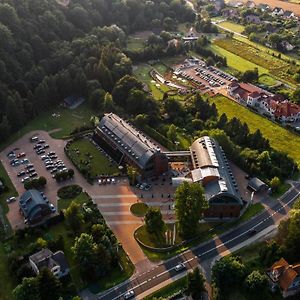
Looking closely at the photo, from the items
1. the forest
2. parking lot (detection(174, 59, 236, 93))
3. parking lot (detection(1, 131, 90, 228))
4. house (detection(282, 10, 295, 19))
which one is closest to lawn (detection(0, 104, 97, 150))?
the forest

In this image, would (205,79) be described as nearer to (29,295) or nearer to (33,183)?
(33,183)

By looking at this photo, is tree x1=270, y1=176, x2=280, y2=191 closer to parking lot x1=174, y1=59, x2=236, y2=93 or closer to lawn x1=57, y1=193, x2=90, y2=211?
lawn x1=57, y1=193, x2=90, y2=211

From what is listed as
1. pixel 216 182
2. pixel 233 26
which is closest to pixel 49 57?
pixel 216 182

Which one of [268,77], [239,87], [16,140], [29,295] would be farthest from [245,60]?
[29,295]

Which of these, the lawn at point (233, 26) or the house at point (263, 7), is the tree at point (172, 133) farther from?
the house at point (263, 7)

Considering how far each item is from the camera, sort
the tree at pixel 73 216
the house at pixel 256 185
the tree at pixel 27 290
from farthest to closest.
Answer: the house at pixel 256 185, the tree at pixel 73 216, the tree at pixel 27 290

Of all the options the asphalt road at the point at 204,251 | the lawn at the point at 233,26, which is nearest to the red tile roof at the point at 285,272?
the asphalt road at the point at 204,251
